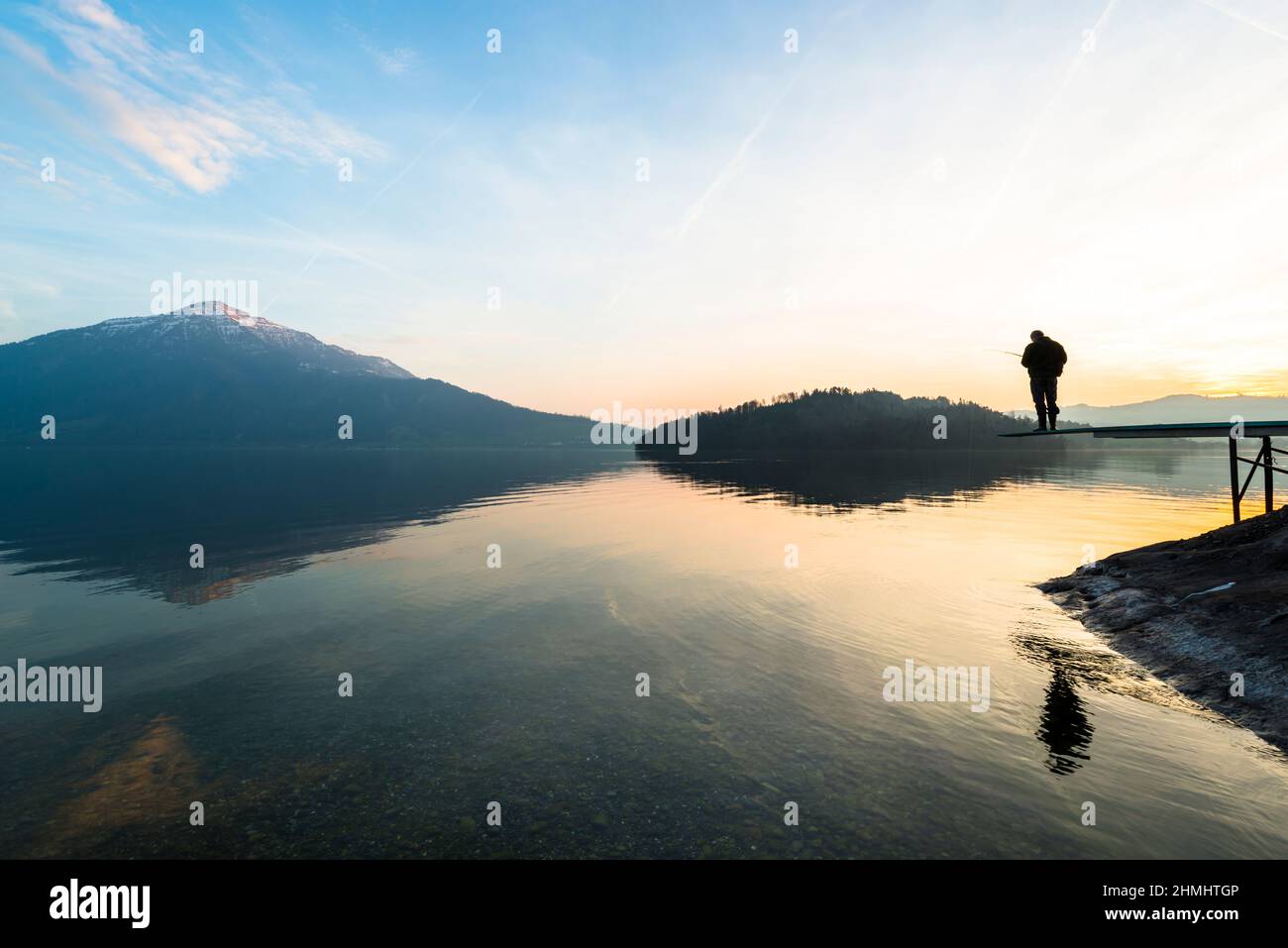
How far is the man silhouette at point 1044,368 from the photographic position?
23.9m

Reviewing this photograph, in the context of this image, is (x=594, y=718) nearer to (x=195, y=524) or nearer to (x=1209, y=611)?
(x=1209, y=611)

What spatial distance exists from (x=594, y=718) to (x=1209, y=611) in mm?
21317

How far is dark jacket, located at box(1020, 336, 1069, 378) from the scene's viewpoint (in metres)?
23.9

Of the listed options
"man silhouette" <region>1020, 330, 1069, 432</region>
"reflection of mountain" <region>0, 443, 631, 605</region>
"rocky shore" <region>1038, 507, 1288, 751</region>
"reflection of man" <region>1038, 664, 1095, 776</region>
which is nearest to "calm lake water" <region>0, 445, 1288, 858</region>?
"reflection of man" <region>1038, 664, 1095, 776</region>

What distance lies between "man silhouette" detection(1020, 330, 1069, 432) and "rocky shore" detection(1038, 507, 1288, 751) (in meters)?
7.98

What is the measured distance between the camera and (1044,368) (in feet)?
79.6

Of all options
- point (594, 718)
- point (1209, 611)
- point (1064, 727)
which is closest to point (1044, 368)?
point (1209, 611)

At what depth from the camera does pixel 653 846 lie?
995 centimetres

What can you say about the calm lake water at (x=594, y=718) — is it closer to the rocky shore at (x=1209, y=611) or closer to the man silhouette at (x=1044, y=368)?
the rocky shore at (x=1209, y=611)

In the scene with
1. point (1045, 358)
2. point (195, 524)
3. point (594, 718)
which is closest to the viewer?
point (594, 718)
